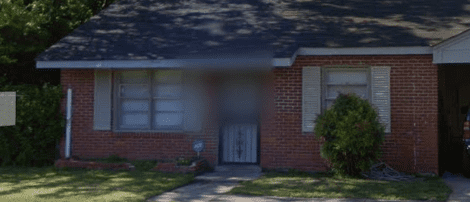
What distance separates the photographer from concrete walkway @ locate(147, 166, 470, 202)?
359 inches

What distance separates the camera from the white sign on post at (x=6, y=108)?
5294mm

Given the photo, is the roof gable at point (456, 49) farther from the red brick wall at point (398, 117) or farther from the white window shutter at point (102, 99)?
the white window shutter at point (102, 99)

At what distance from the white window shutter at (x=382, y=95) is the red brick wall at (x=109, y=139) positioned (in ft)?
11.8

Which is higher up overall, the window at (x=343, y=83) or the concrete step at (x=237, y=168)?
the window at (x=343, y=83)

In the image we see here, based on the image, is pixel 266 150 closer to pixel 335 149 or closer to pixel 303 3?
pixel 335 149

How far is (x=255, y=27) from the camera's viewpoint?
13.8 m

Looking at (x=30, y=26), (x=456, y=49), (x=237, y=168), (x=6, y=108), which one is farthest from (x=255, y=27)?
(x=6, y=108)

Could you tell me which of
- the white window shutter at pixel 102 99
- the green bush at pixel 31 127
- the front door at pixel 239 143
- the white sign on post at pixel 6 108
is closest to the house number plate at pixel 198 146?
the front door at pixel 239 143

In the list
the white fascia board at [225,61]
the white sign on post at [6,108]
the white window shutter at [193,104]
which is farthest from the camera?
the white window shutter at [193,104]

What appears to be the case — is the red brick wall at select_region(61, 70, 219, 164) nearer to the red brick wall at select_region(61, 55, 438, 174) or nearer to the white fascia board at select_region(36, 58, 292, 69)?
the red brick wall at select_region(61, 55, 438, 174)

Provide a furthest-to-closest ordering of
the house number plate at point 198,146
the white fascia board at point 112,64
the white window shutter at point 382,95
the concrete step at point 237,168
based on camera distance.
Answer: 1. the concrete step at point 237,168
2. the house number plate at point 198,146
3. the white fascia board at point 112,64
4. the white window shutter at point 382,95

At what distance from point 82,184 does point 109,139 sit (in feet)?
10.5

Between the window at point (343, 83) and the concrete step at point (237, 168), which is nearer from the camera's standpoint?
the window at point (343, 83)

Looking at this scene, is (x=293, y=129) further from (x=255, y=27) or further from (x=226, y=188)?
(x=226, y=188)
